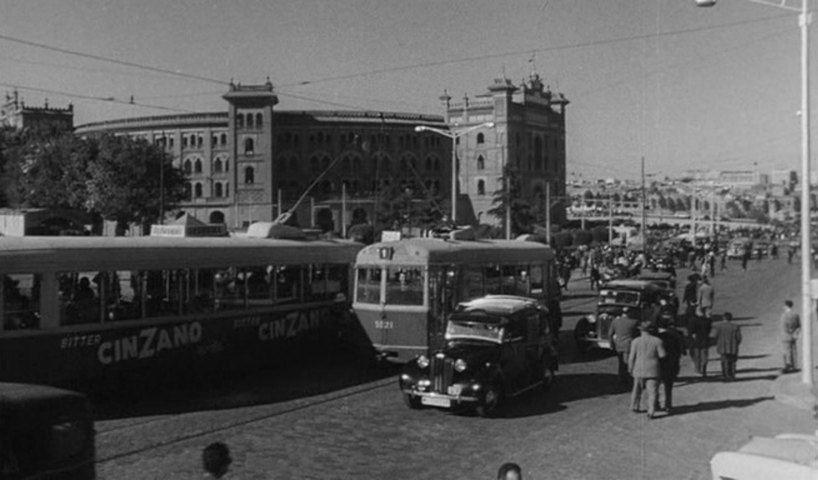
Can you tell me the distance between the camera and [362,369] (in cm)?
1823

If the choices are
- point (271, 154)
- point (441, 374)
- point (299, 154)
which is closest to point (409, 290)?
point (441, 374)

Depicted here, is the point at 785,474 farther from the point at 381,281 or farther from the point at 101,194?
the point at 101,194

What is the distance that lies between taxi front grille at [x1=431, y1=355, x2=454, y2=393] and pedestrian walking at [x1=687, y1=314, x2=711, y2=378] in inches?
210

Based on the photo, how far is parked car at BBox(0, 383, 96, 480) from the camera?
7188mm

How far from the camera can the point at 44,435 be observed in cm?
741

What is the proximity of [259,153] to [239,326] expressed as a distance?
76.0 meters

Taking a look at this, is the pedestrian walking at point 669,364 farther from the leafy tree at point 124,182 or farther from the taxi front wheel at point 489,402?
the leafy tree at point 124,182

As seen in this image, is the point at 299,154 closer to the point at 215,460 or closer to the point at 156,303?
the point at 156,303

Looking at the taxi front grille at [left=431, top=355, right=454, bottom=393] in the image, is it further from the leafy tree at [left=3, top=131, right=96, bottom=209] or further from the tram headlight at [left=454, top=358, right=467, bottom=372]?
the leafy tree at [left=3, top=131, right=96, bottom=209]

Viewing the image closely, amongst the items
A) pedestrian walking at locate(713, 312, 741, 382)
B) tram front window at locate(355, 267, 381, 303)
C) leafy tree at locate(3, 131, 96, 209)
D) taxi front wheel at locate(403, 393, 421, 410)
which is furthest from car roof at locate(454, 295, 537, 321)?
leafy tree at locate(3, 131, 96, 209)

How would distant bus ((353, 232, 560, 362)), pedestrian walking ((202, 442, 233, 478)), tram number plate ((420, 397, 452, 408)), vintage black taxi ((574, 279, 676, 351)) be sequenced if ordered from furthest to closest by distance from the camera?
1. vintage black taxi ((574, 279, 676, 351))
2. distant bus ((353, 232, 560, 362))
3. tram number plate ((420, 397, 452, 408))
4. pedestrian walking ((202, 442, 233, 478))

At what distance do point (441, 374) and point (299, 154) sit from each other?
82561 millimetres

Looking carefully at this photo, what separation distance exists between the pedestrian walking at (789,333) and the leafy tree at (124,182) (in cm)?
4392

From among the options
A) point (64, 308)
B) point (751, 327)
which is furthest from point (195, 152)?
point (64, 308)
